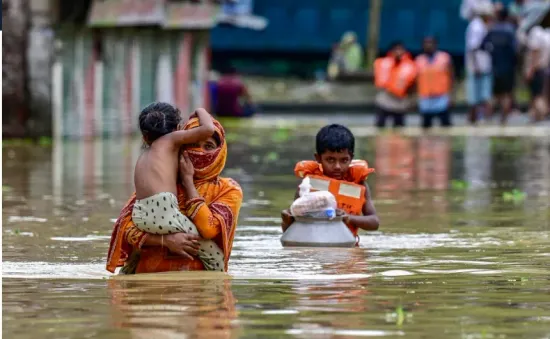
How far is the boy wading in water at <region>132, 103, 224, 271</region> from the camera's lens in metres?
9.09

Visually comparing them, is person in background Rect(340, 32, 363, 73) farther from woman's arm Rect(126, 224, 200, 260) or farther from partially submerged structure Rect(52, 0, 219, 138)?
woman's arm Rect(126, 224, 200, 260)

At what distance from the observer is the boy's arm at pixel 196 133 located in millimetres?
9133

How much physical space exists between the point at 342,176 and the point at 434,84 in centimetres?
2401

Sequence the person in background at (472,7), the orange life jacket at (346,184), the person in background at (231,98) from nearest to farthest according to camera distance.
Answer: the orange life jacket at (346,184) → the person in background at (472,7) → the person in background at (231,98)

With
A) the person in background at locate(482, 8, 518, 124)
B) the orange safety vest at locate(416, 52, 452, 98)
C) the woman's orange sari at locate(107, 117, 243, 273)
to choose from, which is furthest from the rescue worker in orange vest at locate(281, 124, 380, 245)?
the person in background at locate(482, 8, 518, 124)

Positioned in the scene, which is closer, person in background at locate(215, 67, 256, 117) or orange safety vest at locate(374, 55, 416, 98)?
orange safety vest at locate(374, 55, 416, 98)

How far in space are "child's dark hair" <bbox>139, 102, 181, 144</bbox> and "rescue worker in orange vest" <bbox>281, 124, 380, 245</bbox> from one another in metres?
1.66

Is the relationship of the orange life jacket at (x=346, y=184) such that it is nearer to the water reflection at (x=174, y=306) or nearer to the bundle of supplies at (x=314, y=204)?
the bundle of supplies at (x=314, y=204)

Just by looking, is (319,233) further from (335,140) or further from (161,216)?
(161,216)

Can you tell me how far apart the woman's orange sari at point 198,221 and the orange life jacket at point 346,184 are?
5.34 ft

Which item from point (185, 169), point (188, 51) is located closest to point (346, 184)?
point (185, 169)

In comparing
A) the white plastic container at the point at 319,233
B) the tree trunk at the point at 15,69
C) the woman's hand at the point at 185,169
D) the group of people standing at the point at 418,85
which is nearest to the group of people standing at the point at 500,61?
the group of people standing at the point at 418,85

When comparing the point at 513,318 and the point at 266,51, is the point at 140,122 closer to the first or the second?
the point at 513,318

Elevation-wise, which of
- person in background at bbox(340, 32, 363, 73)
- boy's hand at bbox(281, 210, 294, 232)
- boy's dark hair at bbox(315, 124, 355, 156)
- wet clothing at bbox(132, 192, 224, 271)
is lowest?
person in background at bbox(340, 32, 363, 73)
